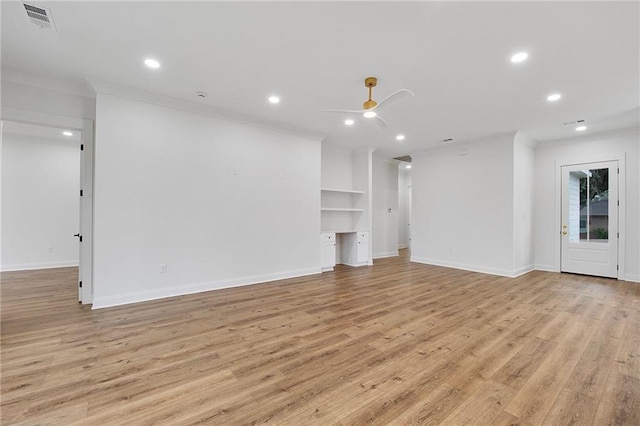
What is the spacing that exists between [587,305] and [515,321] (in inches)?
62.6

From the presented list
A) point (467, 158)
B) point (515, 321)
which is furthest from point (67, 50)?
point (467, 158)

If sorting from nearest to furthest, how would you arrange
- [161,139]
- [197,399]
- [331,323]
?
[197,399] → [331,323] → [161,139]

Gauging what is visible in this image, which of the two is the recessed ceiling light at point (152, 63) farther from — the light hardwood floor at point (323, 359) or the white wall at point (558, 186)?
the white wall at point (558, 186)

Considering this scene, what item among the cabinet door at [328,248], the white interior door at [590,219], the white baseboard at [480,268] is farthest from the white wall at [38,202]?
the white interior door at [590,219]

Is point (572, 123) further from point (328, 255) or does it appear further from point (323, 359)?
point (323, 359)

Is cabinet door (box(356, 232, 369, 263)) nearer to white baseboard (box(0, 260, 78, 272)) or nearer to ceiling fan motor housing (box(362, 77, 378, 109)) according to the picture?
ceiling fan motor housing (box(362, 77, 378, 109))

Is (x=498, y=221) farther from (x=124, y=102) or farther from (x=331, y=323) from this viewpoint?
(x=124, y=102)

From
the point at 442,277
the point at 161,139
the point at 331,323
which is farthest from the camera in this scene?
the point at 442,277

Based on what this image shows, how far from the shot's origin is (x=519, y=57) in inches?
116

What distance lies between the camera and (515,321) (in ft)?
10.8

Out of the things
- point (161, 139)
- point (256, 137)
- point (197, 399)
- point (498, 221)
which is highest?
point (256, 137)

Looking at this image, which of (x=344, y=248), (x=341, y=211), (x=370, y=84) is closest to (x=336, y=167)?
(x=341, y=211)

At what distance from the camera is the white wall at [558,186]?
5289 mm

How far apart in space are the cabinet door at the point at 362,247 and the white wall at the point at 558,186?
3.95m
